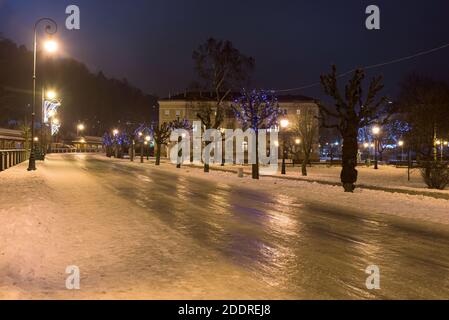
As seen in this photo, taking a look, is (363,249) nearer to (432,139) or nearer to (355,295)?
(355,295)

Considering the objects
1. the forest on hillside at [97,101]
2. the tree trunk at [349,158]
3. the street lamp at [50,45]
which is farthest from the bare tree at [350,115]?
the forest on hillside at [97,101]

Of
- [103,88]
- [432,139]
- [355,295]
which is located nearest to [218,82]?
[432,139]

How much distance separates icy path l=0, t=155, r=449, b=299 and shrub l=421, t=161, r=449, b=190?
9692 millimetres

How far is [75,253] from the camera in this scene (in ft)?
26.7

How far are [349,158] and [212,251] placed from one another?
14.5 meters

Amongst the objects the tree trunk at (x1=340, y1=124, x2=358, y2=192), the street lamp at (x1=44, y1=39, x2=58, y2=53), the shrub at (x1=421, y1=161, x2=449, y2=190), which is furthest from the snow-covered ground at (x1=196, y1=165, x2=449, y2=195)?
the street lamp at (x1=44, y1=39, x2=58, y2=53)

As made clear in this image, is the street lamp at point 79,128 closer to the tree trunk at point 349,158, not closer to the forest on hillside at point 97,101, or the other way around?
the forest on hillside at point 97,101

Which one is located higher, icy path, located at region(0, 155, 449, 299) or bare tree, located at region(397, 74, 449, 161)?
bare tree, located at region(397, 74, 449, 161)

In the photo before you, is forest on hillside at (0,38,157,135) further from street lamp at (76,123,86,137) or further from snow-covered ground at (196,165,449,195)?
snow-covered ground at (196,165,449,195)

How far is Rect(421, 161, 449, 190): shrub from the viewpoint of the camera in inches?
888

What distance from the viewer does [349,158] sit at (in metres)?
21.7

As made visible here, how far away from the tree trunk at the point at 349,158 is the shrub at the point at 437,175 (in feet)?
13.7

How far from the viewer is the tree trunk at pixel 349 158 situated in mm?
21375
